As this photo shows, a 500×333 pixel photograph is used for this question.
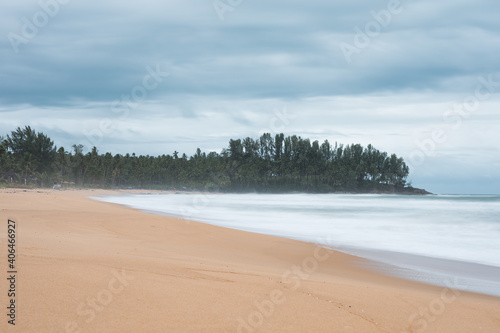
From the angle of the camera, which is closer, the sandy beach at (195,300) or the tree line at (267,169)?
the sandy beach at (195,300)

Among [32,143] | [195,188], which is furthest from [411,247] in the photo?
[195,188]

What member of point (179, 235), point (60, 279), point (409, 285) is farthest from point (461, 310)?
point (179, 235)

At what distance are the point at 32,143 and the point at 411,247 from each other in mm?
68146

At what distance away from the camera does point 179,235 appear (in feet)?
31.8

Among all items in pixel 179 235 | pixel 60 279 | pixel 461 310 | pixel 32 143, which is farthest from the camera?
pixel 32 143

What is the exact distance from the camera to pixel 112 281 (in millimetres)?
3840

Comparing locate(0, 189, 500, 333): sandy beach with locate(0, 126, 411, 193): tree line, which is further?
locate(0, 126, 411, 193): tree line

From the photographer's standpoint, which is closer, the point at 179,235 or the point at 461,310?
the point at 461,310

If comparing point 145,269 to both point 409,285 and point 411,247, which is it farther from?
point 411,247

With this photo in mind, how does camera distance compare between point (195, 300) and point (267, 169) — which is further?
point (267, 169)

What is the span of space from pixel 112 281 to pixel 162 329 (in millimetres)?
1202

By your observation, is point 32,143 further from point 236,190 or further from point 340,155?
point 340,155

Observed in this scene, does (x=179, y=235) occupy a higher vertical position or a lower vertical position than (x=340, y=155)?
lower

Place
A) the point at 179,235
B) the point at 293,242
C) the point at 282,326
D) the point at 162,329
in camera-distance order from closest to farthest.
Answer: the point at 162,329 → the point at 282,326 → the point at 179,235 → the point at 293,242
